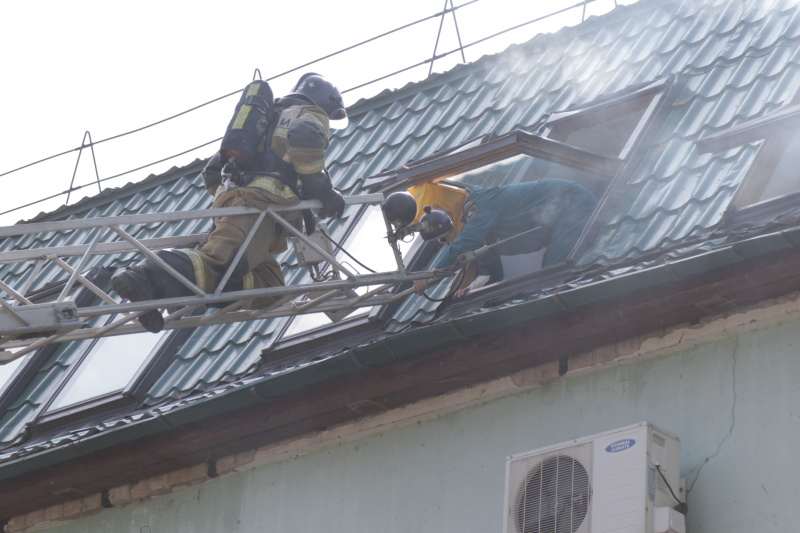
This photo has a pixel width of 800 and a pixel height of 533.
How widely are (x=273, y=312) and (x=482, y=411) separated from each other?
1672 mm

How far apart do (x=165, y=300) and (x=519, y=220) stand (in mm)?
2547

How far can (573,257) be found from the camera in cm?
888

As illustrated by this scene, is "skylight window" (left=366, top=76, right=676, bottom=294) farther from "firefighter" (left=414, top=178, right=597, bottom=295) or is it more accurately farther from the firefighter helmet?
the firefighter helmet

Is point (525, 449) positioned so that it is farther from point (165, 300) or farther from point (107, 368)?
point (107, 368)

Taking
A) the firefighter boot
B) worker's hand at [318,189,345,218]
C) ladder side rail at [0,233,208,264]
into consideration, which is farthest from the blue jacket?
the firefighter boot

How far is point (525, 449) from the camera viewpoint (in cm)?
820

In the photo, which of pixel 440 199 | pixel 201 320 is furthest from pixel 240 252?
pixel 440 199

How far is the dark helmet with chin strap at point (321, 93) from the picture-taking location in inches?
371

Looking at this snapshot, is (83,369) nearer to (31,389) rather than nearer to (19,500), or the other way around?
(31,389)

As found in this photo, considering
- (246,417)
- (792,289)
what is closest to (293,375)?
(246,417)

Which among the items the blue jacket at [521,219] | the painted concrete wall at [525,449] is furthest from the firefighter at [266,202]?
the painted concrete wall at [525,449]

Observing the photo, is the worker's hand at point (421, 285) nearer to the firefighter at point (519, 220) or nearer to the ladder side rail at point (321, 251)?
the firefighter at point (519, 220)

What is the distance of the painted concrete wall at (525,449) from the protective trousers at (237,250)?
1260mm

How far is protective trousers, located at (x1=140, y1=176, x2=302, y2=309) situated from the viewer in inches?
344
